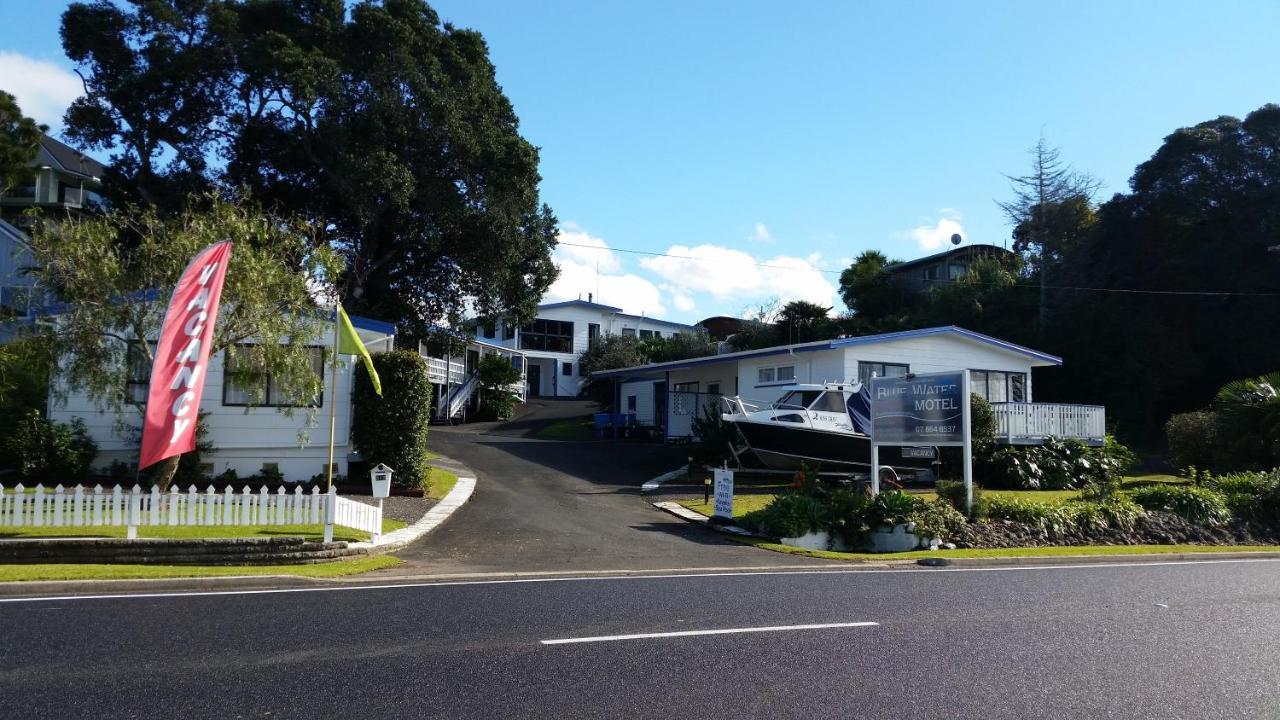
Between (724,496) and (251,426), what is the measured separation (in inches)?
401

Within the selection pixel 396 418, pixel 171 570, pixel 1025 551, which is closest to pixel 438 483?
pixel 396 418

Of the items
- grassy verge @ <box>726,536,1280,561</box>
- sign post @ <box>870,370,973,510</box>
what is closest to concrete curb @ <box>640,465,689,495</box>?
grassy verge @ <box>726,536,1280,561</box>

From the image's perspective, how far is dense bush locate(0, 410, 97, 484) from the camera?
17422 millimetres

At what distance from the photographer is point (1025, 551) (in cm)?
1533

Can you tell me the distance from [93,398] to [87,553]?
4478 millimetres

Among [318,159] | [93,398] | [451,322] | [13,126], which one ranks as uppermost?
[13,126]

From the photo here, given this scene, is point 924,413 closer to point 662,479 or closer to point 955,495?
point 955,495

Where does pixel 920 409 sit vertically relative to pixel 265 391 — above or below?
below

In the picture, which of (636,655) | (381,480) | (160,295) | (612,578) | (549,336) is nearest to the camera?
(636,655)

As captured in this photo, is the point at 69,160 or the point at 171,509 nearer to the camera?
the point at 171,509

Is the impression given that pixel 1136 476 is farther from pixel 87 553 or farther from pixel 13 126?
pixel 13 126

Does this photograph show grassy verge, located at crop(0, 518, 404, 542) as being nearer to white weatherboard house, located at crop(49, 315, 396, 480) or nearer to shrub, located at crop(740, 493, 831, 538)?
white weatherboard house, located at crop(49, 315, 396, 480)

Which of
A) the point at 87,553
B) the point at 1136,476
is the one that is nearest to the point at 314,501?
the point at 87,553

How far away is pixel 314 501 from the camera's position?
1373cm
